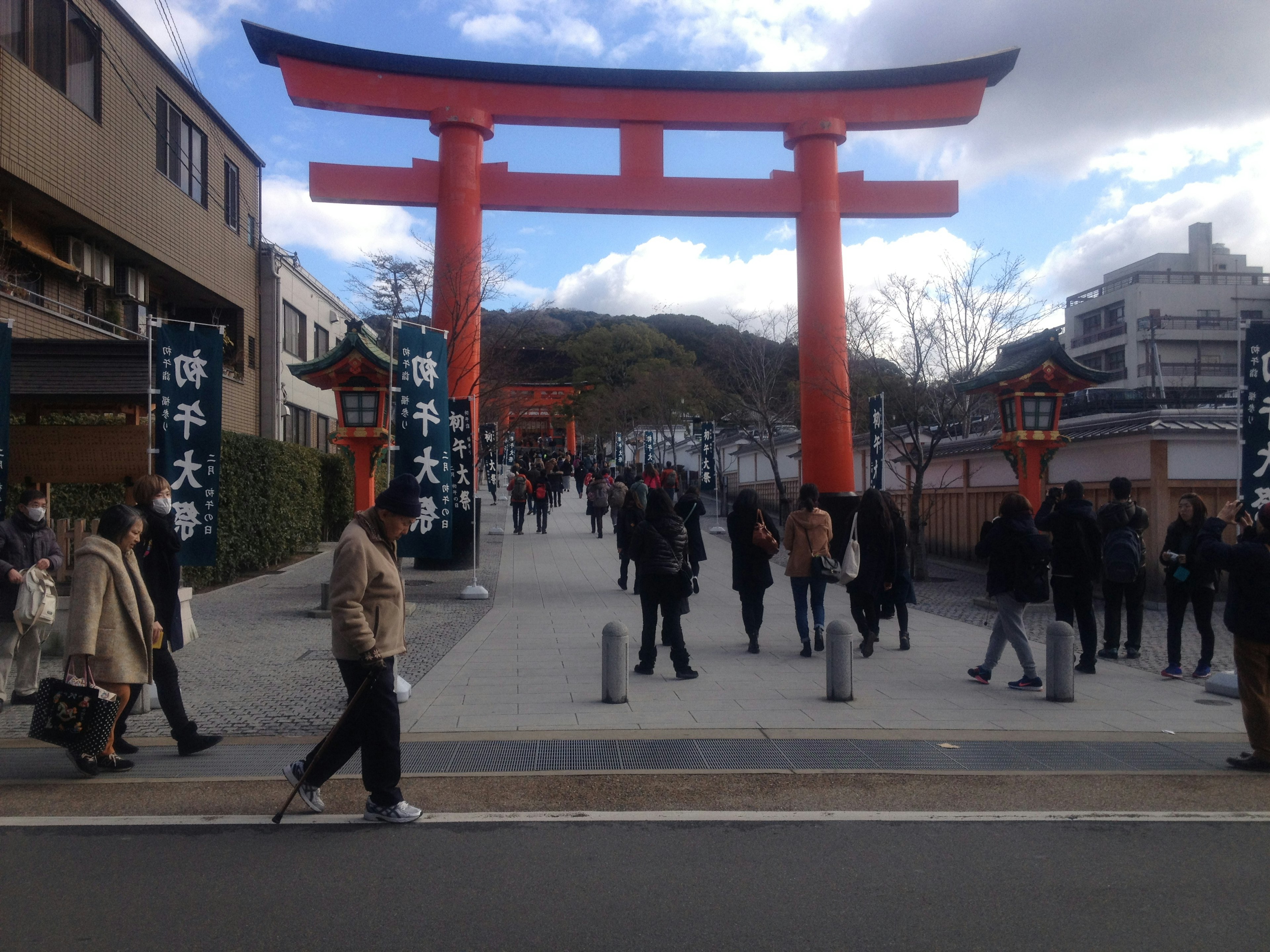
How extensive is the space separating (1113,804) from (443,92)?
1612 centimetres

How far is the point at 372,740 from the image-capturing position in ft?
16.1

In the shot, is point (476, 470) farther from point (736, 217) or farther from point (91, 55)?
point (91, 55)

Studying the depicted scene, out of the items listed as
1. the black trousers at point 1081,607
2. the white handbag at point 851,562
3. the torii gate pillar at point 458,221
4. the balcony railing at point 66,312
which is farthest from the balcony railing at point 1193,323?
the balcony railing at point 66,312

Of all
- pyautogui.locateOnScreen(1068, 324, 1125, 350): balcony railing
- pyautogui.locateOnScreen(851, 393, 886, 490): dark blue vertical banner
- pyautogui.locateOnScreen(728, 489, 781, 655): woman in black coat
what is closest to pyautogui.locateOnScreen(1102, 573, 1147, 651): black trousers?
pyautogui.locateOnScreen(728, 489, 781, 655): woman in black coat

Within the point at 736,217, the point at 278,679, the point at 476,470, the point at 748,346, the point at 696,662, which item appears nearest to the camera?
the point at 278,679

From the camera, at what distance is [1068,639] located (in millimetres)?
8016

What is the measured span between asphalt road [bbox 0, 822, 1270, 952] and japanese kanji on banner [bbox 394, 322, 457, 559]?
6534 mm

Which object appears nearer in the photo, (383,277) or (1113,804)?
(1113,804)

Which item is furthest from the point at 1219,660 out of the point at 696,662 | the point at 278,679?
the point at 278,679

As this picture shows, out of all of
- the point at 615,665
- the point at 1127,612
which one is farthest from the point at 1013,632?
the point at 615,665

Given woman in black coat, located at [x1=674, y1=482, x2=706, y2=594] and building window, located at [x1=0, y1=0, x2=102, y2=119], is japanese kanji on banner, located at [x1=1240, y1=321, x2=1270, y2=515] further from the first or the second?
building window, located at [x1=0, y1=0, x2=102, y2=119]

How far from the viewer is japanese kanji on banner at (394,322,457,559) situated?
11.1m

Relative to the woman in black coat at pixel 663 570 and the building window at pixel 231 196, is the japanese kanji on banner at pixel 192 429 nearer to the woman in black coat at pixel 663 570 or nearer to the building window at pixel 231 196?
the woman in black coat at pixel 663 570

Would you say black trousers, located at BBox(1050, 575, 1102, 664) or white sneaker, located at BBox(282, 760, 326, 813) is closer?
white sneaker, located at BBox(282, 760, 326, 813)
